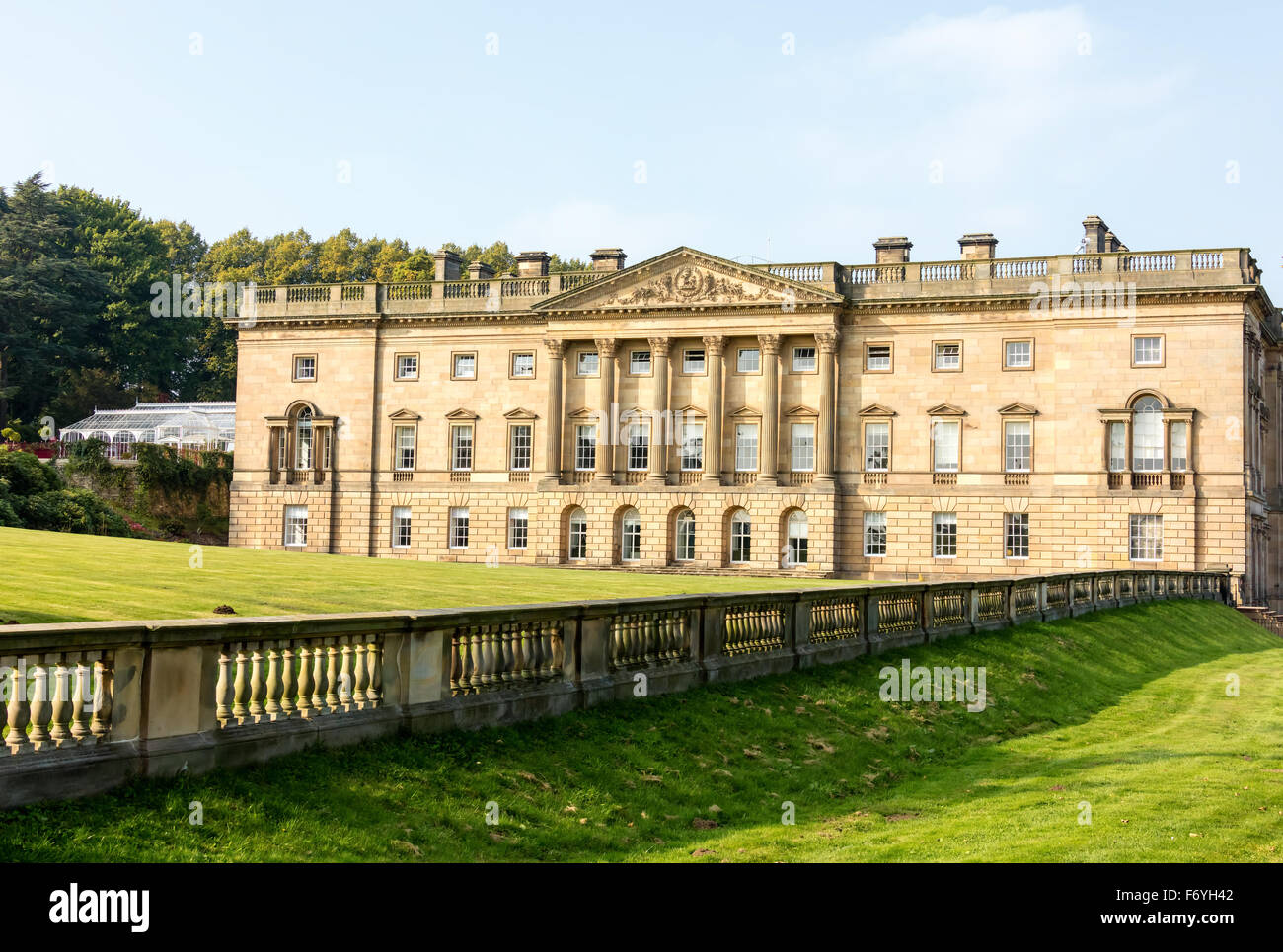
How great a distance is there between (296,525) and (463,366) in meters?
12.9

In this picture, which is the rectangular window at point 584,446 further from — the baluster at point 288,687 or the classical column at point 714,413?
the baluster at point 288,687

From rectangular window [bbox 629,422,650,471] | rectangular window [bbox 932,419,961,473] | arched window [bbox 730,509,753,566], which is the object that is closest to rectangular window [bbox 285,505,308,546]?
Answer: rectangular window [bbox 629,422,650,471]

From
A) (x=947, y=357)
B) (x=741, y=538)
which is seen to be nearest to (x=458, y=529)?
(x=741, y=538)

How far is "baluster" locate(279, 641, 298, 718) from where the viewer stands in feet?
42.5

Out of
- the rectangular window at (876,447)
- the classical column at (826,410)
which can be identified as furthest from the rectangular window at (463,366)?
the rectangular window at (876,447)

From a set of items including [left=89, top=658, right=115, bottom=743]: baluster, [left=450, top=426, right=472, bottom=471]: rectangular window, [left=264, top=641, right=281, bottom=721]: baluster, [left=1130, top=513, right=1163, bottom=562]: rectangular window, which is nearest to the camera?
[left=89, top=658, right=115, bottom=743]: baluster

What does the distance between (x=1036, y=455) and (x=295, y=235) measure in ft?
240

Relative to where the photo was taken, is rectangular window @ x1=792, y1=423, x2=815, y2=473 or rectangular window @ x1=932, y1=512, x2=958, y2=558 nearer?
rectangular window @ x1=932, y1=512, x2=958, y2=558

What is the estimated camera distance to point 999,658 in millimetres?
27297

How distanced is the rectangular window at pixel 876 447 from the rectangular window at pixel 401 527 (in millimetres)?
24645

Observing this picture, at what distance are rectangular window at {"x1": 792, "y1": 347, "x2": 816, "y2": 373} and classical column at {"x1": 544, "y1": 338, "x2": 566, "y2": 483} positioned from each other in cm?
1207

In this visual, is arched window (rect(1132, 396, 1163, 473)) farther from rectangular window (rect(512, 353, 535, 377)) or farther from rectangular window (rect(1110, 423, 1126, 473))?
rectangular window (rect(512, 353, 535, 377))

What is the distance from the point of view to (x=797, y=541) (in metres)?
65.6
